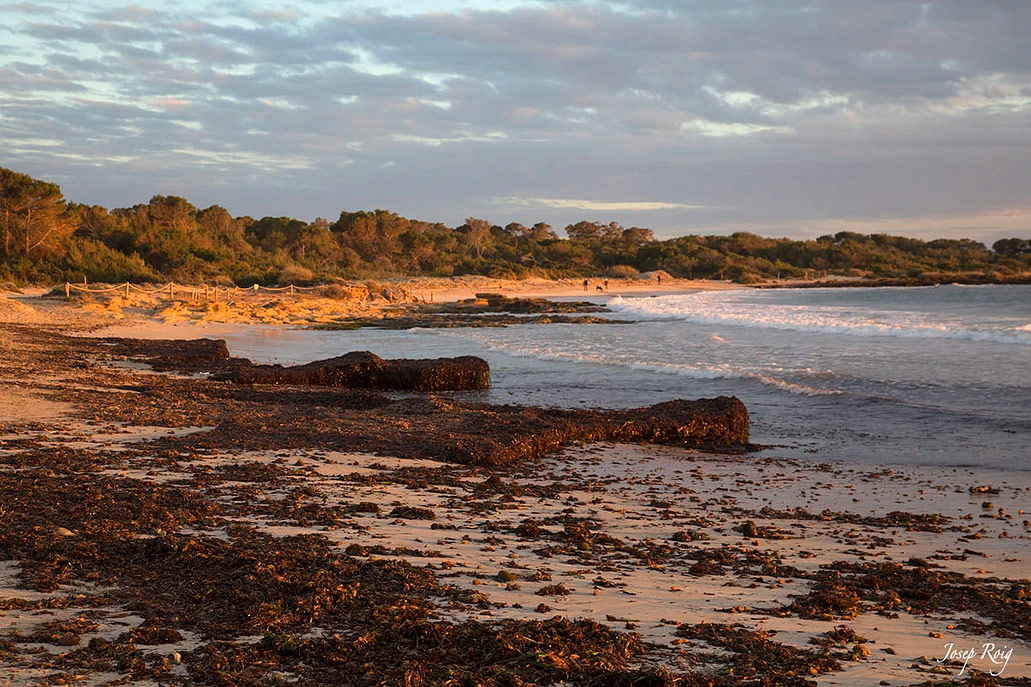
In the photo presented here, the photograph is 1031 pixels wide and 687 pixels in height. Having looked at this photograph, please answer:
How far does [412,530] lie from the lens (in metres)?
5.67

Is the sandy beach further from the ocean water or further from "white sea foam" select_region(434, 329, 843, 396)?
"white sea foam" select_region(434, 329, 843, 396)

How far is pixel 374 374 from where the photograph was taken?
1469 centimetres

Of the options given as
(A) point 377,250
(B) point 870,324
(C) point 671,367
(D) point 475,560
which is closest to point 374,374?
(C) point 671,367

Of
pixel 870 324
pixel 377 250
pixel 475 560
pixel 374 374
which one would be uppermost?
pixel 377 250

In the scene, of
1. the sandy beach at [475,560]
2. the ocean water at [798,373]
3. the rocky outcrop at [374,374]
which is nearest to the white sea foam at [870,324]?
the ocean water at [798,373]

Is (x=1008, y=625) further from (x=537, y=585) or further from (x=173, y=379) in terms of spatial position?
(x=173, y=379)

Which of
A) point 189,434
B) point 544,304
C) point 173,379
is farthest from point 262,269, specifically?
point 189,434

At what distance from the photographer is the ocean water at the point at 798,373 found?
35.9ft

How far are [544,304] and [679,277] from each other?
6270 centimetres

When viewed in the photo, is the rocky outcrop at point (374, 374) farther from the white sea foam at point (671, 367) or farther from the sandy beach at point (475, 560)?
the white sea foam at point (671, 367)

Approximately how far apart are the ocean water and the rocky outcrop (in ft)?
2.10

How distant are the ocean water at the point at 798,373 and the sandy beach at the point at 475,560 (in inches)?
77.9

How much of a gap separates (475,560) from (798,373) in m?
13.8

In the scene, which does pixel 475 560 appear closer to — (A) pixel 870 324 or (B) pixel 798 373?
(B) pixel 798 373
